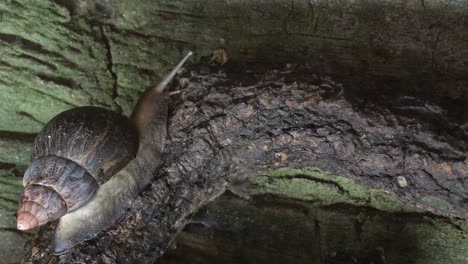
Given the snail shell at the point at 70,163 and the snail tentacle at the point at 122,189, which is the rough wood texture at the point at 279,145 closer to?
the snail tentacle at the point at 122,189

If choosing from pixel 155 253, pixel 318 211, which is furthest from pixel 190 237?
pixel 318 211

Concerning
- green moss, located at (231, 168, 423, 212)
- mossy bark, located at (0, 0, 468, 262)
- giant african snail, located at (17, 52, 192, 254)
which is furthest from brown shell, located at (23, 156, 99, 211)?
green moss, located at (231, 168, 423, 212)

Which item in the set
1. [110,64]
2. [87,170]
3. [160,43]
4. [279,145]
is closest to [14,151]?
[110,64]

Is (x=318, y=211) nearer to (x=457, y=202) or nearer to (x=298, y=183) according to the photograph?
(x=298, y=183)

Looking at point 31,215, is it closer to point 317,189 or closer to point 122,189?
point 122,189

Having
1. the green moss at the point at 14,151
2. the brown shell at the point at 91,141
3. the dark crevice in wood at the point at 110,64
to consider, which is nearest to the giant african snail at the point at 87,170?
the brown shell at the point at 91,141

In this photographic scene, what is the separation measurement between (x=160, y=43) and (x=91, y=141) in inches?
30.1

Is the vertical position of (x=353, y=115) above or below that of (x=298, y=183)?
above

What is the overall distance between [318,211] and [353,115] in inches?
29.4

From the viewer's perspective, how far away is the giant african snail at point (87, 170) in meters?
2.20

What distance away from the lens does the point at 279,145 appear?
234 centimetres

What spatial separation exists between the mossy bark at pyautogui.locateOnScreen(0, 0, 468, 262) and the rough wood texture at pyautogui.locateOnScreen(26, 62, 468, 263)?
35cm

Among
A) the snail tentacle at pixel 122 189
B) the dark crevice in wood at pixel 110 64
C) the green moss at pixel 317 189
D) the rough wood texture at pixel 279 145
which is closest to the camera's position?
Result: the rough wood texture at pixel 279 145

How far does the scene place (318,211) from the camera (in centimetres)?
276
